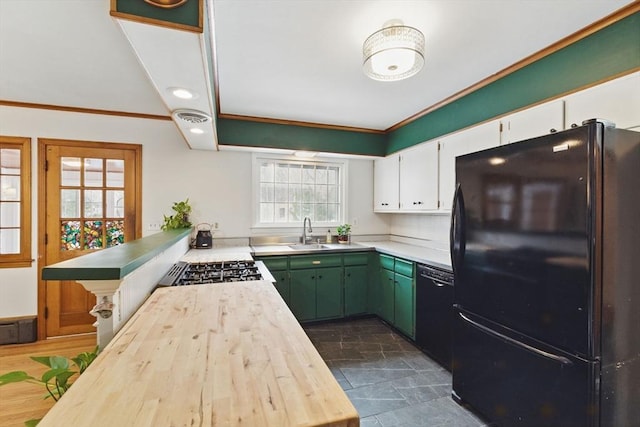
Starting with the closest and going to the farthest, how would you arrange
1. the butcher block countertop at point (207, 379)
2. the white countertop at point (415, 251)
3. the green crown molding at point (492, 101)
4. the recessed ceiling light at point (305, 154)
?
the butcher block countertop at point (207, 379) < the green crown molding at point (492, 101) < the white countertop at point (415, 251) < the recessed ceiling light at point (305, 154)

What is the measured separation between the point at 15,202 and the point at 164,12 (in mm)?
3294

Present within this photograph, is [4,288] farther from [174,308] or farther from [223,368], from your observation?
[223,368]

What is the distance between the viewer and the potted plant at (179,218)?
3.28 metres

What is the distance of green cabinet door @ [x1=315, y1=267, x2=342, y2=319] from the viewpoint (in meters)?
3.41

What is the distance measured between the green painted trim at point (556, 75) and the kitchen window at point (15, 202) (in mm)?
4415

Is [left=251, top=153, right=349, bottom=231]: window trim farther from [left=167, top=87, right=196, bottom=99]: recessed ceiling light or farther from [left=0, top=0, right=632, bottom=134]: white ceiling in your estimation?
[left=167, top=87, right=196, bottom=99]: recessed ceiling light

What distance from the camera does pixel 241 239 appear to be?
3717 mm

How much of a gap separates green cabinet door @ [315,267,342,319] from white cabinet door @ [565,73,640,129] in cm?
252

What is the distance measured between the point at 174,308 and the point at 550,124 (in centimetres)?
252

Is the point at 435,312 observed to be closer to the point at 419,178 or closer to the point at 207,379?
the point at 419,178

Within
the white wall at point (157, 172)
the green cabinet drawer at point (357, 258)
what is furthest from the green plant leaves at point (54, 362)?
the green cabinet drawer at point (357, 258)

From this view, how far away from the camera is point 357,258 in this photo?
3.58 m

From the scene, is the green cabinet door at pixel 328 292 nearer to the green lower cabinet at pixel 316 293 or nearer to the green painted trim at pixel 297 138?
the green lower cabinet at pixel 316 293

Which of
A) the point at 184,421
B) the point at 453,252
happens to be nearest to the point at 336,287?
the point at 453,252
